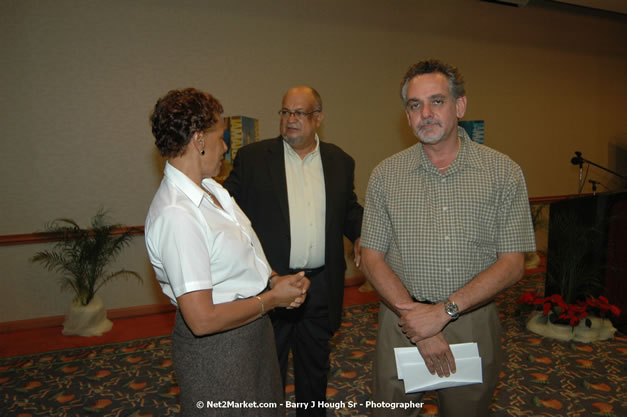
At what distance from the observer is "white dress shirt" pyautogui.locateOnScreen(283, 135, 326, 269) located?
99.2 inches

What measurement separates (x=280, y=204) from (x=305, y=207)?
0.16 meters

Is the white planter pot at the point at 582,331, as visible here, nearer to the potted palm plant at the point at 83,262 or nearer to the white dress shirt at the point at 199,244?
the white dress shirt at the point at 199,244

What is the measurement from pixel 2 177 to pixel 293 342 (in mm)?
3635

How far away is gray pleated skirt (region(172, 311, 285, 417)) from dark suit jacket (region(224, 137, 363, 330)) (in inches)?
39.9

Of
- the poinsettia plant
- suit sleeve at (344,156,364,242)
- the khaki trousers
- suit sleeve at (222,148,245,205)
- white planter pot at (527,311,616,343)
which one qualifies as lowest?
white planter pot at (527,311,616,343)

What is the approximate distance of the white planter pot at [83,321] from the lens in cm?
429

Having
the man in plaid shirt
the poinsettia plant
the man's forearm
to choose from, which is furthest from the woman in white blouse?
the poinsettia plant

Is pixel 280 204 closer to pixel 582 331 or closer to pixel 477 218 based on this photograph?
pixel 477 218

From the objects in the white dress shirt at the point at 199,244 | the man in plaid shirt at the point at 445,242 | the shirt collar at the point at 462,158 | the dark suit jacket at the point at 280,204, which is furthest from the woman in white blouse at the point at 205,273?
the dark suit jacket at the point at 280,204

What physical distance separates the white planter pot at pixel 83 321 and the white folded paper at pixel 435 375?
144 inches

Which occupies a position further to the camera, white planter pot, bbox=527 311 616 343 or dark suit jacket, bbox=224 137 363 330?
white planter pot, bbox=527 311 616 343

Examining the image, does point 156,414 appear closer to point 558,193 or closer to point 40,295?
point 40,295

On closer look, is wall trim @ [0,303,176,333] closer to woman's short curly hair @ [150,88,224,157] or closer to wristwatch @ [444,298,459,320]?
woman's short curly hair @ [150,88,224,157]

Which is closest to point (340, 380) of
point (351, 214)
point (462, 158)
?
point (351, 214)
